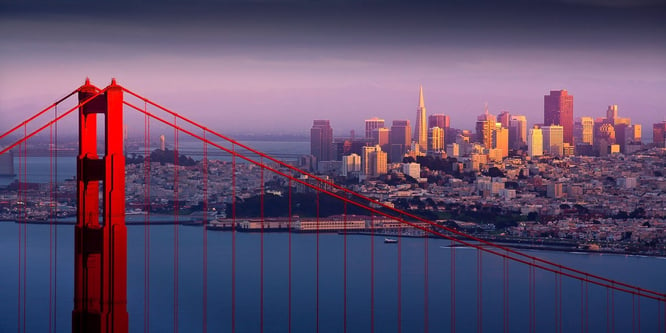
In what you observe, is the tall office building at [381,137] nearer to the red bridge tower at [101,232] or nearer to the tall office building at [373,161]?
the tall office building at [373,161]

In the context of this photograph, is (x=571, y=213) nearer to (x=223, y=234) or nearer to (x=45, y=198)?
(x=223, y=234)

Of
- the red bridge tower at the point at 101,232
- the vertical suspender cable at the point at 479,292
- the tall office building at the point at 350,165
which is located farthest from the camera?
the tall office building at the point at 350,165

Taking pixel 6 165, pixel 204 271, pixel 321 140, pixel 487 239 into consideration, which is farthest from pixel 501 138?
pixel 204 271

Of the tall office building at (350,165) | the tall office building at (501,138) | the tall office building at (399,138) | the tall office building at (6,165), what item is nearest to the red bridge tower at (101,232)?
the tall office building at (6,165)

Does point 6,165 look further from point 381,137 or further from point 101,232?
point 101,232

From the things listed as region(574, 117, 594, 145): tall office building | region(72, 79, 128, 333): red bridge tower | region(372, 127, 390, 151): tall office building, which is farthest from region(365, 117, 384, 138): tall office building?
region(72, 79, 128, 333): red bridge tower

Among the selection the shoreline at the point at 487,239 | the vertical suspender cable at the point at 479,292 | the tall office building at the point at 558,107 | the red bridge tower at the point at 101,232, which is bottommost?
the vertical suspender cable at the point at 479,292
